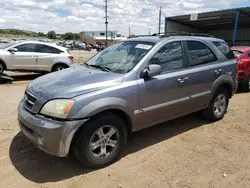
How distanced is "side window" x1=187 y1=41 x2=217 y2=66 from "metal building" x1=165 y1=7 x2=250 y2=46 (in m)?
17.5

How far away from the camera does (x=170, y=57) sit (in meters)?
4.00

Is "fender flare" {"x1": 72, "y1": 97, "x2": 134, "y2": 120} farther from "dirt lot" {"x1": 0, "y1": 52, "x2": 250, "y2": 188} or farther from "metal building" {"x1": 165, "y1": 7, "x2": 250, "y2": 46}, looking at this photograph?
"metal building" {"x1": 165, "y1": 7, "x2": 250, "y2": 46}

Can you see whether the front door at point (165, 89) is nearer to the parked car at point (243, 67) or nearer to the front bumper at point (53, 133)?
the front bumper at point (53, 133)

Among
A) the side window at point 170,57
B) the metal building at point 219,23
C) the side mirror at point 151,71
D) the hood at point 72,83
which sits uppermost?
the metal building at point 219,23

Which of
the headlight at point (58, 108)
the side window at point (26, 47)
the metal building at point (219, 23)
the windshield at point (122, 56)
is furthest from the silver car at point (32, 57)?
the metal building at point (219, 23)

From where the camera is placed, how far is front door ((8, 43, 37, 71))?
976 centimetres

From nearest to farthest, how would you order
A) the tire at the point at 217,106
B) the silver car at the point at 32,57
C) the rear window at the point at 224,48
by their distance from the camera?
1. the tire at the point at 217,106
2. the rear window at the point at 224,48
3. the silver car at the point at 32,57

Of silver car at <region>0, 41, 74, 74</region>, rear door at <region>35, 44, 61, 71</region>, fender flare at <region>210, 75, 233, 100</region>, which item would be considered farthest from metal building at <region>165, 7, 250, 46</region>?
fender flare at <region>210, 75, 233, 100</region>

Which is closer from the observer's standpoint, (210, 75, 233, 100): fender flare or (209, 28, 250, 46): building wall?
(210, 75, 233, 100): fender flare

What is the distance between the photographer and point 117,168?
3277mm

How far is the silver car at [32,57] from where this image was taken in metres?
9.68

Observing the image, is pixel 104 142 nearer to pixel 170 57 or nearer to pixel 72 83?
pixel 72 83

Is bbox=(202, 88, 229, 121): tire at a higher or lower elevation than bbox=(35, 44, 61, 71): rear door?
lower

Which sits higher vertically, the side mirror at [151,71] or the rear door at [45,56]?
the side mirror at [151,71]
